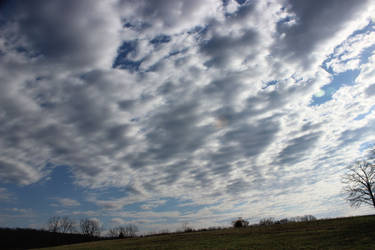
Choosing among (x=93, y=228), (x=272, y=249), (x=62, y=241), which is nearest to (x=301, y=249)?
(x=272, y=249)

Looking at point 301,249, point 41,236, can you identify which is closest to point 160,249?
point 301,249

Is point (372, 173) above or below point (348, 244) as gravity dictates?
above

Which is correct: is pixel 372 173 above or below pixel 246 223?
above

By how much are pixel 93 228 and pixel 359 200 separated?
177 m

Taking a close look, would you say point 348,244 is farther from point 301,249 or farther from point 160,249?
point 160,249

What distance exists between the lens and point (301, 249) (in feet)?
A: 88.5

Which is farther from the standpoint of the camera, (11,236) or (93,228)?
(93,228)

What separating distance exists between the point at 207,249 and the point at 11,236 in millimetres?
149536

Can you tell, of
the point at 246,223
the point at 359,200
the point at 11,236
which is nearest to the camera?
the point at 359,200

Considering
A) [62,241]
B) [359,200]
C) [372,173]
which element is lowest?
[62,241]

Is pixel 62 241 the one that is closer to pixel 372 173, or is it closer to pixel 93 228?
pixel 93 228

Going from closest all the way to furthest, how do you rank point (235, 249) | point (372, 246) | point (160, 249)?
point (372, 246) < point (235, 249) < point (160, 249)

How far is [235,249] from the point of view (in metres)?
30.9

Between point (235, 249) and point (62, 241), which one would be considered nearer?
point (235, 249)
